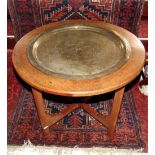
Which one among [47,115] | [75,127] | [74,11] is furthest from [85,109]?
[74,11]

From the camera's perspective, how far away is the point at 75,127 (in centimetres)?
204

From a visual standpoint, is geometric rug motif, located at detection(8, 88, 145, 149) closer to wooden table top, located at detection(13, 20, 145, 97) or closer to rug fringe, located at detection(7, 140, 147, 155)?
rug fringe, located at detection(7, 140, 147, 155)

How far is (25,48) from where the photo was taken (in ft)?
5.58

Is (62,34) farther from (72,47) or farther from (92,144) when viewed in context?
(92,144)

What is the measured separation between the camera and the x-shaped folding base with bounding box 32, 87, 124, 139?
1687mm

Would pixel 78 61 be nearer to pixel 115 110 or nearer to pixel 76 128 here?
pixel 115 110

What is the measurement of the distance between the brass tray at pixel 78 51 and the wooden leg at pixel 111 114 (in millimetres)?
220

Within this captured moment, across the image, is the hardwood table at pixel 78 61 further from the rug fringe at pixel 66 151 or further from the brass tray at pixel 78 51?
the rug fringe at pixel 66 151

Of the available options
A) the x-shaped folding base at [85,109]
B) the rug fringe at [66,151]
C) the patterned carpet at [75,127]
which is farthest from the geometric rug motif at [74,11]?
the rug fringe at [66,151]

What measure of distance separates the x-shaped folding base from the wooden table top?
0.61ft

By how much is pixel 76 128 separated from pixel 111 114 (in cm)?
37

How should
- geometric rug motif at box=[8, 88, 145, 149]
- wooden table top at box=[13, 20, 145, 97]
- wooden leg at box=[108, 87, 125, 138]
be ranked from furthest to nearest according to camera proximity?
geometric rug motif at box=[8, 88, 145, 149], wooden leg at box=[108, 87, 125, 138], wooden table top at box=[13, 20, 145, 97]

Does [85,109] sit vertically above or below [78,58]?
below

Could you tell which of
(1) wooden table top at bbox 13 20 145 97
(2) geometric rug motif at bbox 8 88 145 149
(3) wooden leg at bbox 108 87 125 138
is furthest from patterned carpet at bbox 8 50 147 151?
(1) wooden table top at bbox 13 20 145 97
